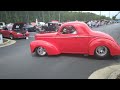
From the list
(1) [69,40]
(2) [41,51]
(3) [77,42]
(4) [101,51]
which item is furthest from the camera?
(2) [41,51]

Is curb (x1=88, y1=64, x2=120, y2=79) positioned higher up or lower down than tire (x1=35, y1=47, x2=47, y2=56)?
lower down

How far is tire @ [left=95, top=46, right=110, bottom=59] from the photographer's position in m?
9.78

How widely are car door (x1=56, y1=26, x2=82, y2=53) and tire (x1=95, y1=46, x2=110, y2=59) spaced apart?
2.88 feet

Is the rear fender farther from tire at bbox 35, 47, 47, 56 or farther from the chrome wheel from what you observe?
tire at bbox 35, 47, 47, 56

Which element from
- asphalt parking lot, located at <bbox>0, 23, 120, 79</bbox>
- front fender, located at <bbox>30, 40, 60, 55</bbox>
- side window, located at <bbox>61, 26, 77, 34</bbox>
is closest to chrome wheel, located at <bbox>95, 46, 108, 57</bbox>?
asphalt parking lot, located at <bbox>0, 23, 120, 79</bbox>

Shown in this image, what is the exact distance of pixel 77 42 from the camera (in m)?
10.2

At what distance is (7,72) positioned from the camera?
804 cm

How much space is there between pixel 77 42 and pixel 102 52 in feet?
4.01

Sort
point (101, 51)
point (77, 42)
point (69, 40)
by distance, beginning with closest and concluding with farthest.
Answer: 1. point (101, 51)
2. point (77, 42)
3. point (69, 40)

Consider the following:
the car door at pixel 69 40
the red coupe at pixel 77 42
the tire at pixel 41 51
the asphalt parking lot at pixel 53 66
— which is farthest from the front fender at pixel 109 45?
the tire at pixel 41 51

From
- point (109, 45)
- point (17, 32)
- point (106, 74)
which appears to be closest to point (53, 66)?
point (106, 74)

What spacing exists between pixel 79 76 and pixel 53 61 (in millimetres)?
2698

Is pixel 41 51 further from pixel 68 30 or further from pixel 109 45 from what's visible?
pixel 109 45

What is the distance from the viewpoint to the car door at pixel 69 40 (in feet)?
33.7
